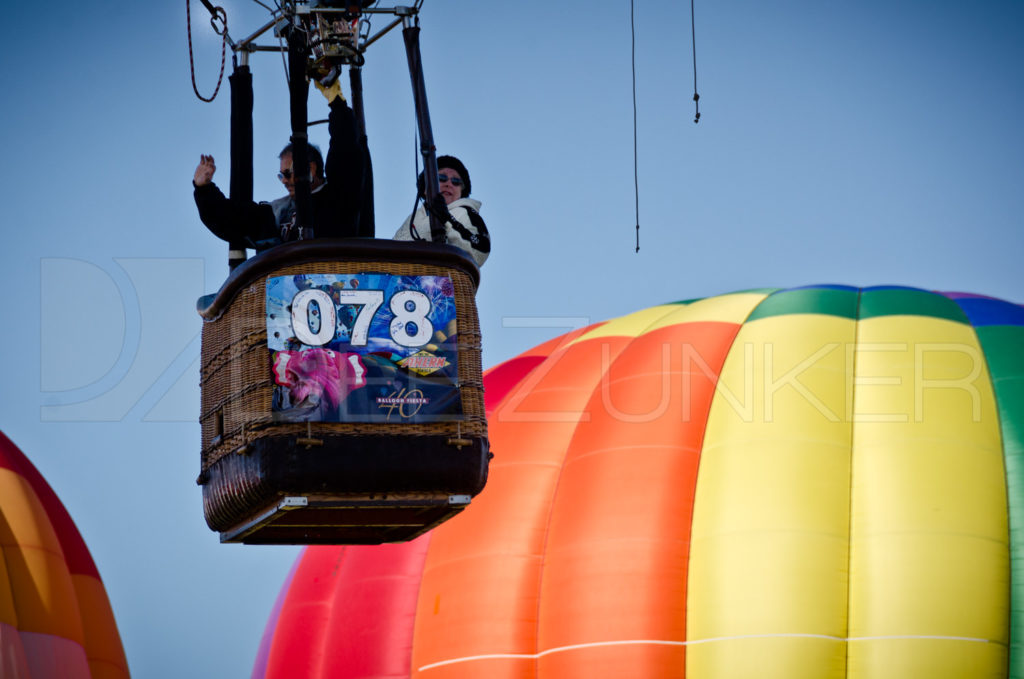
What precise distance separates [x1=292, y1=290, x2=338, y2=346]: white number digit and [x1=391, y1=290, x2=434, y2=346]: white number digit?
0.19 meters

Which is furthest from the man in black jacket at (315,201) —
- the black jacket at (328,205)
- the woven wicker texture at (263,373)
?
the woven wicker texture at (263,373)

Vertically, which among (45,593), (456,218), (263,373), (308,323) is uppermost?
(456,218)

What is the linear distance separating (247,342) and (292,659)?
5.64m

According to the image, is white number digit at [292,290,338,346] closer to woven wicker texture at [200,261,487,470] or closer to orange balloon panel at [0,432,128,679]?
woven wicker texture at [200,261,487,470]

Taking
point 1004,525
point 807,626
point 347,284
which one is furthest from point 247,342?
point 1004,525

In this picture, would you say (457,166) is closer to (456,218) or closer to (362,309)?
(456,218)

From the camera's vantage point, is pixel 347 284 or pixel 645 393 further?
pixel 645 393

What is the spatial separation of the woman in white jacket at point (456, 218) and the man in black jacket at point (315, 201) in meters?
0.21

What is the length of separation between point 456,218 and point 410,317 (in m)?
0.65

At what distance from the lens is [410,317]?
507cm

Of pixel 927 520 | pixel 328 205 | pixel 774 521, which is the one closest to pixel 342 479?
pixel 328 205

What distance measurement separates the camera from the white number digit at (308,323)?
16.3 feet

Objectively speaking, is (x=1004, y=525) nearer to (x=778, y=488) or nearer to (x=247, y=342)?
(x=778, y=488)

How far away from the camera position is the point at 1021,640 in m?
8.47
